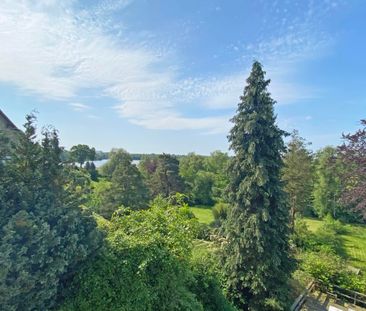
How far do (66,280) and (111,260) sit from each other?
0.93 metres

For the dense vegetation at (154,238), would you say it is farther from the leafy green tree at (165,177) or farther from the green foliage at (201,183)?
the green foliage at (201,183)

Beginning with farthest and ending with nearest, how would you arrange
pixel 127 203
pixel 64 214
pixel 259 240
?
1. pixel 127 203
2. pixel 259 240
3. pixel 64 214

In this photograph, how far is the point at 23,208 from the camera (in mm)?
4695

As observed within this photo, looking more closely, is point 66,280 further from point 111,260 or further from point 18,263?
point 18,263

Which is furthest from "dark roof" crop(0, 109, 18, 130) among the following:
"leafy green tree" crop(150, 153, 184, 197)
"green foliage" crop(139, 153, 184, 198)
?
"leafy green tree" crop(150, 153, 184, 197)

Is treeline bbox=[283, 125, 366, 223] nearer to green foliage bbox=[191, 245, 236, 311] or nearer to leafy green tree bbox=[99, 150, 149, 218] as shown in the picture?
green foliage bbox=[191, 245, 236, 311]

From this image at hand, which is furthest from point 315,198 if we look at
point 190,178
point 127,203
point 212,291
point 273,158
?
point 212,291

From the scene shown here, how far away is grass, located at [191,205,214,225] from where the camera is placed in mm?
31297

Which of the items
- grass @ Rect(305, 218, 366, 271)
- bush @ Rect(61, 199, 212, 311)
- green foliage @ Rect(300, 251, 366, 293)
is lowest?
grass @ Rect(305, 218, 366, 271)

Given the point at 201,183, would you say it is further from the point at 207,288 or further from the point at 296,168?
the point at 207,288

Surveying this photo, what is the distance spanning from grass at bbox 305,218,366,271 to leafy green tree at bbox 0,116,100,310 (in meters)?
20.6

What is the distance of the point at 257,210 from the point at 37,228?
A: 304 inches

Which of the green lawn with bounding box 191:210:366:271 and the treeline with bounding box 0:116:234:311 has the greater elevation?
the treeline with bounding box 0:116:234:311

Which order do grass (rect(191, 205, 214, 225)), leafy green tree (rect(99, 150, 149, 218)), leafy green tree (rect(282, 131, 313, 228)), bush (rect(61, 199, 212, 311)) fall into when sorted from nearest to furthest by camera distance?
bush (rect(61, 199, 212, 311))
leafy green tree (rect(282, 131, 313, 228))
leafy green tree (rect(99, 150, 149, 218))
grass (rect(191, 205, 214, 225))
